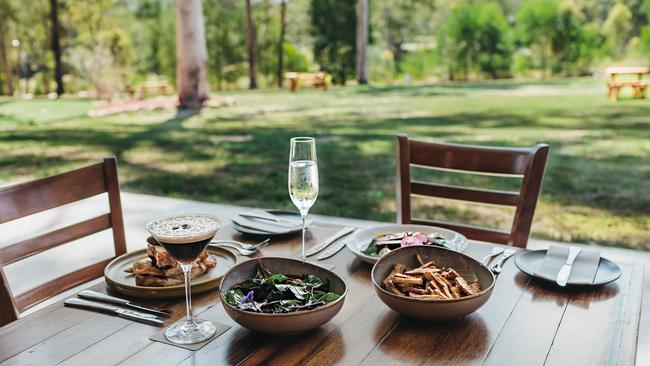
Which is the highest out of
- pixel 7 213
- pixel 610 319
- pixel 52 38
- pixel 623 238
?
pixel 52 38

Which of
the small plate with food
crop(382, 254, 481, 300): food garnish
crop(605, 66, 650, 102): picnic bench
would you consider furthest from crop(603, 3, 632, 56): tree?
the small plate with food

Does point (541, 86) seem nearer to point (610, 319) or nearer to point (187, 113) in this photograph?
point (187, 113)

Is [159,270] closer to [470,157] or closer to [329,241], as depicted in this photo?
[329,241]

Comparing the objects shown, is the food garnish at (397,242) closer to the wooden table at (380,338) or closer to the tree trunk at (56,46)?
the wooden table at (380,338)

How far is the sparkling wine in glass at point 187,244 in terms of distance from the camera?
96cm

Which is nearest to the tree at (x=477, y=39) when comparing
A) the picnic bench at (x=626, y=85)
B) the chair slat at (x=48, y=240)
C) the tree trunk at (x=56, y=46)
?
the picnic bench at (x=626, y=85)

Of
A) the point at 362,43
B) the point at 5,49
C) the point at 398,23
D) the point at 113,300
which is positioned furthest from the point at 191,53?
the point at 113,300

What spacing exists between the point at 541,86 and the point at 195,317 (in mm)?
10097

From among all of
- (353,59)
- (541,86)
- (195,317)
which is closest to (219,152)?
(195,317)

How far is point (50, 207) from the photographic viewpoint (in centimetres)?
155

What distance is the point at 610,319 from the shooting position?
3.64 feet

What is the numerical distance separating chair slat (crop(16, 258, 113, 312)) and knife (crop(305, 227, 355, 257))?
0.59 meters

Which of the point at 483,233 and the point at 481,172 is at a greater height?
the point at 481,172

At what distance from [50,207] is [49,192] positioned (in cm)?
4
